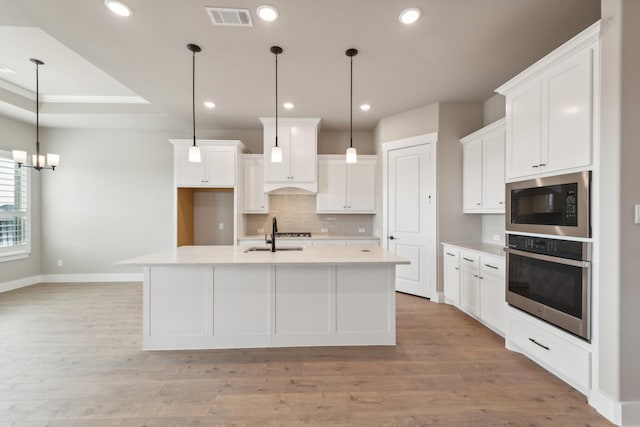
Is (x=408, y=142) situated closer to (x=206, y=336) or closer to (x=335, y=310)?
(x=335, y=310)

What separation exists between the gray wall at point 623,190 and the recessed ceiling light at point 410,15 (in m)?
1.13

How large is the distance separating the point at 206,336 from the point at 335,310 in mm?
1237

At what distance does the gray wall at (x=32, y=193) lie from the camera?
446 cm

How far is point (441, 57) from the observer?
282 centimetres

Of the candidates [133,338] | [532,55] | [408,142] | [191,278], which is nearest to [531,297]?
[532,55]

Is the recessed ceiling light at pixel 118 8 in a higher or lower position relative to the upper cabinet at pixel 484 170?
higher

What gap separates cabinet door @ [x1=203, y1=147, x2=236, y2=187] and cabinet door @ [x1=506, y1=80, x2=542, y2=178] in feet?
12.2

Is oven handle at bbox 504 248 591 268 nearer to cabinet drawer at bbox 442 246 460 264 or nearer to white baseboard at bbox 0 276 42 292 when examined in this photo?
cabinet drawer at bbox 442 246 460 264

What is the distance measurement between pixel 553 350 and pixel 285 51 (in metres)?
3.37

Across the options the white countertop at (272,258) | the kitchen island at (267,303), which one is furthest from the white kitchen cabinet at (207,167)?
the kitchen island at (267,303)

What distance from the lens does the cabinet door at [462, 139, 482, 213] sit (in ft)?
11.8

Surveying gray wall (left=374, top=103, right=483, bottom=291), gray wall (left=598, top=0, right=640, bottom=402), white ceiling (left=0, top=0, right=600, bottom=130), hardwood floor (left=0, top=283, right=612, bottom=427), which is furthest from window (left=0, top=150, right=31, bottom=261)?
gray wall (left=598, top=0, right=640, bottom=402)

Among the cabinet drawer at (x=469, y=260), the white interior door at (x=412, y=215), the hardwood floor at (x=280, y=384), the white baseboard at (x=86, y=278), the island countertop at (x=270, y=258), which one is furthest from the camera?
the white baseboard at (x=86, y=278)

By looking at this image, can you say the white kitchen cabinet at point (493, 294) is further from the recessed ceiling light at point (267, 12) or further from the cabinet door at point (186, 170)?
the cabinet door at point (186, 170)
